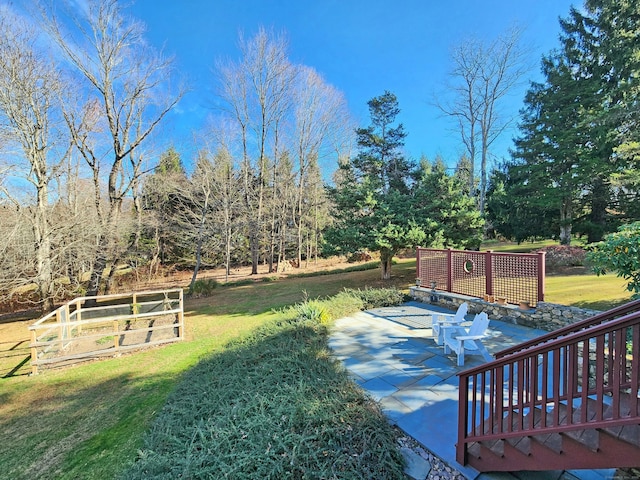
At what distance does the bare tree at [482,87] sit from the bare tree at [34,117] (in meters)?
17.7

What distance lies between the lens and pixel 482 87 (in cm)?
→ 1498

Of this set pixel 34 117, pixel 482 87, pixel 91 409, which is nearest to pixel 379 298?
pixel 91 409

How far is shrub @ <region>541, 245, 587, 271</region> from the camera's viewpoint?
11.3 metres

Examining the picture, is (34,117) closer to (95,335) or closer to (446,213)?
(95,335)

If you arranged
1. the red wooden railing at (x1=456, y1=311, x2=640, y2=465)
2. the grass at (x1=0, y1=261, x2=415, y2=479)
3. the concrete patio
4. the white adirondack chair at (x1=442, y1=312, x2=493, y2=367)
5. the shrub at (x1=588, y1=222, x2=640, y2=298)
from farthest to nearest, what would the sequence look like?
1. the white adirondack chair at (x1=442, y1=312, x2=493, y2=367)
2. the shrub at (x1=588, y1=222, x2=640, y2=298)
3. the grass at (x1=0, y1=261, x2=415, y2=479)
4. the concrete patio
5. the red wooden railing at (x1=456, y1=311, x2=640, y2=465)

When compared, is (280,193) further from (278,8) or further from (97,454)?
(97,454)

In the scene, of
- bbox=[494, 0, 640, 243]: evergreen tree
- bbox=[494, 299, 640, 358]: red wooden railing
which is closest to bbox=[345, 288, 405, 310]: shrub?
bbox=[494, 299, 640, 358]: red wooden railing

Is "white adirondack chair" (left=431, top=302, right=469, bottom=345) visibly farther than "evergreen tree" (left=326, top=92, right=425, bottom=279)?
No

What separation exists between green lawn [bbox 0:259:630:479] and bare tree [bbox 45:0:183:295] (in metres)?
6.17

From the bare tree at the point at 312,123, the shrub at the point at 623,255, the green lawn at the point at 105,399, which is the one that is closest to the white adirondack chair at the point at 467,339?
the shrub at the point at 623,255

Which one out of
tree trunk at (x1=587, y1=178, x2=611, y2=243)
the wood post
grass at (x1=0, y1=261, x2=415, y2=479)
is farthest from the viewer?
tree trunk at (x1=587, y1=178, x2=611, y2=243)

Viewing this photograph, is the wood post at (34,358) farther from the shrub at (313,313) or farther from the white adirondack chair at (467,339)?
the white adirondack chair at (467,339)

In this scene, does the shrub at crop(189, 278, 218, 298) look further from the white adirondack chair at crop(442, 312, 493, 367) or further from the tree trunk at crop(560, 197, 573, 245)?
the tree trunk at crop(560, 197, 573, 245)

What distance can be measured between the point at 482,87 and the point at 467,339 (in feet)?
51.7
